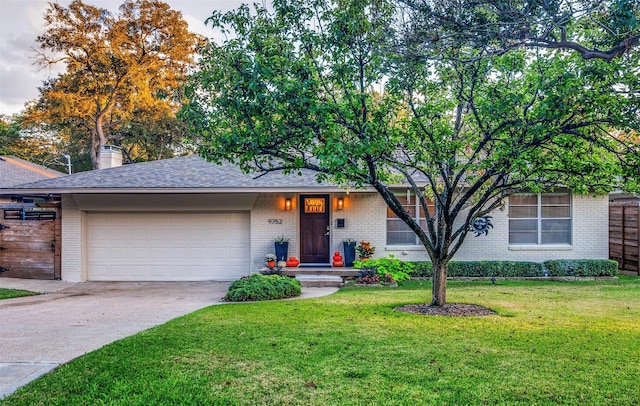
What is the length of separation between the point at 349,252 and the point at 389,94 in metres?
7.00

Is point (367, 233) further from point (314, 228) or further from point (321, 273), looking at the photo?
point (321, 273)

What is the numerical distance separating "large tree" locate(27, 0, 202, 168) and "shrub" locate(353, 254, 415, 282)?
53.6ft

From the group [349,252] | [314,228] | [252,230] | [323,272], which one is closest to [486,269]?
[349,252]

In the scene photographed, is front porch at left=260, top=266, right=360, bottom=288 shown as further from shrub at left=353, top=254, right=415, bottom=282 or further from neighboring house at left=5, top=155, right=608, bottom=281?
neighboring house at left=5, top=155, right=608, bottom=281

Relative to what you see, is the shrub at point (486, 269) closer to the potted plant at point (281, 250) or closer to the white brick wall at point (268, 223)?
the potted plant at point (281, 250)

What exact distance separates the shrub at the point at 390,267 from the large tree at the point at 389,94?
18.1ft

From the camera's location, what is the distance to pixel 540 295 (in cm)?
1025

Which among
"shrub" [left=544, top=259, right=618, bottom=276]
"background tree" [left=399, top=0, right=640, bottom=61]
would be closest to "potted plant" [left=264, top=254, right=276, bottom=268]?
"shrub" [left=544, top=259, right=618, bottom=276]

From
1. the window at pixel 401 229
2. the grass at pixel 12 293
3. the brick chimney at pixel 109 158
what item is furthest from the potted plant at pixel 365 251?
the brick chimney at pixel 109 158

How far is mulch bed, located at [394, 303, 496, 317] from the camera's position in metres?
7.80

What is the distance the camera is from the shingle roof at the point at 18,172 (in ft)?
61.9

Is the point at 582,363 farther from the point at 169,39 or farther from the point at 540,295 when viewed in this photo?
→ the point at 169,39

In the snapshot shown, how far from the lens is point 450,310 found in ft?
26.3

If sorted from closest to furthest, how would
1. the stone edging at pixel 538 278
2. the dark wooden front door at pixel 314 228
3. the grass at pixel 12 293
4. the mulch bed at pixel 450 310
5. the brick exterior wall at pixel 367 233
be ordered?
the mulch bed at pixel 450 310 < the grass at pixel 12 293 < the stone edging at pixel 538 278 < the brick exterior wall at pixel 367 233 < the dark wooden front door at pixel 314 228
